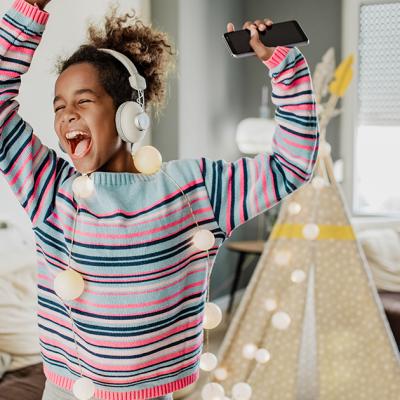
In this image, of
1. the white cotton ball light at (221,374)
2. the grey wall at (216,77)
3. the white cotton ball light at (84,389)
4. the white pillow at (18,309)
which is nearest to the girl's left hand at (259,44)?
the white cotton ball light at (84,389)

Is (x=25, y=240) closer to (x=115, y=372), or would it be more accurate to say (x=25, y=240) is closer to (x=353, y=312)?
(x=353, y=312)

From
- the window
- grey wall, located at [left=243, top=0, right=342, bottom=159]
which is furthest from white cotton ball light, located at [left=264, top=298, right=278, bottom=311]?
grey wall, located at [left=243, top=0, right=342, bottom=159]

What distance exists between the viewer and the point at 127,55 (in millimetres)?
977

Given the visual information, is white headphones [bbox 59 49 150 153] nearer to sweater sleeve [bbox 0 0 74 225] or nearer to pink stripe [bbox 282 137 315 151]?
sweater sleeve [bbox 0 0 74 225]

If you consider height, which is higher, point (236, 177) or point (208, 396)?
point (236, 177)

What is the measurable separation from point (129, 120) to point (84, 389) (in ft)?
1.18

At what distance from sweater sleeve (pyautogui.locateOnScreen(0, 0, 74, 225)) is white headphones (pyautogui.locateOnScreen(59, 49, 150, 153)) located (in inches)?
1.7

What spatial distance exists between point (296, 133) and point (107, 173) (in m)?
0.27

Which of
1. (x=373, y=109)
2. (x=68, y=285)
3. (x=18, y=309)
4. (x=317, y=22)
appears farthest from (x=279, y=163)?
(x=317, y=22)

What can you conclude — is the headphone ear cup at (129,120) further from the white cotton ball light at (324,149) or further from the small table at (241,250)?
the small table at (241,250)

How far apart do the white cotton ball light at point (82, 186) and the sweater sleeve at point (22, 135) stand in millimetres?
70

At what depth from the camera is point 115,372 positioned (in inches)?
33.3

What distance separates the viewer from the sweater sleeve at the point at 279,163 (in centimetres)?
85

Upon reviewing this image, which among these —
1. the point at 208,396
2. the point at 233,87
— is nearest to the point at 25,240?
the point at 208,396
